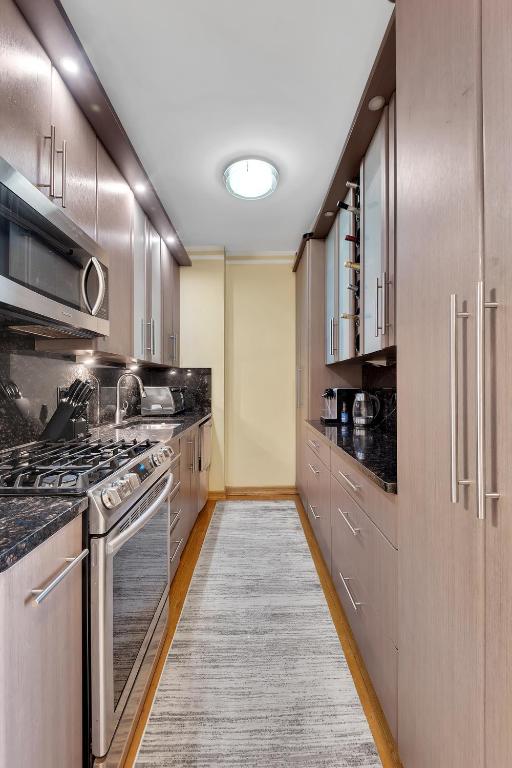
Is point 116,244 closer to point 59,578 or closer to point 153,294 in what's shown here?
point 153,294

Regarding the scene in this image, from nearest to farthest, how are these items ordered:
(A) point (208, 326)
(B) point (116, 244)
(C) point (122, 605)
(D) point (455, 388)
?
(D) point (455, 388), (C) point (122, 605), (B) point (116, 244), (A) point (208, 326)

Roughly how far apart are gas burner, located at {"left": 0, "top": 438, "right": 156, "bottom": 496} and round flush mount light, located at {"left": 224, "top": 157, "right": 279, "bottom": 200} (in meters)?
1.91

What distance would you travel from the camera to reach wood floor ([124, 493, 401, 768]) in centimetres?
131

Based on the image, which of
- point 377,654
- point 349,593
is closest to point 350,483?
point 349,593

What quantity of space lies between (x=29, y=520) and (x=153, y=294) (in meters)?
2.42

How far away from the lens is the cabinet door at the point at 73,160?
156 cm

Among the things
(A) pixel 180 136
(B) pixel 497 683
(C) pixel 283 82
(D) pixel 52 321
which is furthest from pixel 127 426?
(B) pixel 497 683

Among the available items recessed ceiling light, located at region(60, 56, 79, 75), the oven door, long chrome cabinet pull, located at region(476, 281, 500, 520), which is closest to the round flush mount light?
recessed ceiling light, located at region(60, 56, 79, 75)

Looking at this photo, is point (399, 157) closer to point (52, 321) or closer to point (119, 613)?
point (52, 321)

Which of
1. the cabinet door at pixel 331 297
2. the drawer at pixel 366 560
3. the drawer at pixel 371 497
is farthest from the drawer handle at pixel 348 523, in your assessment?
the cabinet door at pixel 331 297

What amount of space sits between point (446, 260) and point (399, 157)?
1.77 feet

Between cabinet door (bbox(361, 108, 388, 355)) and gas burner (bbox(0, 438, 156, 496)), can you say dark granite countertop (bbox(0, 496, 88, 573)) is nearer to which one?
gas burner (bbox(0, 438, 156, 496))

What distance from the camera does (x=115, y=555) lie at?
46.3 inches

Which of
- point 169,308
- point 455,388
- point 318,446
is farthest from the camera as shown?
point 169,308
